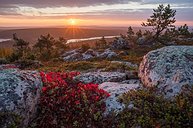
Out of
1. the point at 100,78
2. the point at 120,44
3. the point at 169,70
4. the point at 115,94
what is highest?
the point at 169,70

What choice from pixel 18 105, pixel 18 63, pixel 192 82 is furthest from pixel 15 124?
pixel 18 63

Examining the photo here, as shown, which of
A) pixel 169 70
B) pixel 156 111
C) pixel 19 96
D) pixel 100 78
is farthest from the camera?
pixel 100 78

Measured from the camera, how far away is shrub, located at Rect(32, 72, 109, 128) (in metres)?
10.2

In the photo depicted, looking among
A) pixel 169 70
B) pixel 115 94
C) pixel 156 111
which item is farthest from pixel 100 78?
pixel 156 111

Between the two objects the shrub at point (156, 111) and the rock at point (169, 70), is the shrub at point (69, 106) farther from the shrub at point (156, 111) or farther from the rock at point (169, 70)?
the rock at point (169, 70)

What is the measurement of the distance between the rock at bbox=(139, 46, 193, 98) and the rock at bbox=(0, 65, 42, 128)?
5.91 metres

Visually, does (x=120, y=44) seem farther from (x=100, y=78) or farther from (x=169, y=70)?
(x=169, y=70)

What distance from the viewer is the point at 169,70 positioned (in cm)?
1286

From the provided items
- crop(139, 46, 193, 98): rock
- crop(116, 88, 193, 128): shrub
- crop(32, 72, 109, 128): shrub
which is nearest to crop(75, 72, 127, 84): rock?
crop(139, 46, 193, 98): rock

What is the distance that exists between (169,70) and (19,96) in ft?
24.4

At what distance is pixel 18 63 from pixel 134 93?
21.4 meters

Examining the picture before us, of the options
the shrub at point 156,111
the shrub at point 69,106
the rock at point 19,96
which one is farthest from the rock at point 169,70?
the rock at point 19,96

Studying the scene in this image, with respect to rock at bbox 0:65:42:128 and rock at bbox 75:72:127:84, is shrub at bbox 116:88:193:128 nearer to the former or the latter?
rock at bbox 0:65:42:128

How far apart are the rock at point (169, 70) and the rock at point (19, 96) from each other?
5.91 metres
